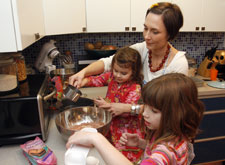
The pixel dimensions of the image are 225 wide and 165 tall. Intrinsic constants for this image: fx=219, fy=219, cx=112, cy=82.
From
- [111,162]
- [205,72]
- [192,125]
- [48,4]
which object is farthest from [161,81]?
[205,72]

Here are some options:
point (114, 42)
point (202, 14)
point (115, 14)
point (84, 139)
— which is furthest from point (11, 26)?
point (202, 14)

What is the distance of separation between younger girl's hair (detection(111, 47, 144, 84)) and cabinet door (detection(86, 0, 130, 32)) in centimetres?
70

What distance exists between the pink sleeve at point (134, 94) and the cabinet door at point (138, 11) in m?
0.88

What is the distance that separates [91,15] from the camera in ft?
6.42

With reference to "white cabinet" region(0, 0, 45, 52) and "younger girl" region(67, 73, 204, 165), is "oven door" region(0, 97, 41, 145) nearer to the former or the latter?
"white cabinet" region(0, 0, 45, 52)

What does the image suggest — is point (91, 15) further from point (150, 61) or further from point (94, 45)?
point (150, 61)

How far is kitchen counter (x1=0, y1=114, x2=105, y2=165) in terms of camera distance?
100cm

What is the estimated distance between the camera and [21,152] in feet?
3.52

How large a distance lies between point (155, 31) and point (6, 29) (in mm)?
756

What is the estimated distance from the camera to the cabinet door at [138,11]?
200 centimetres

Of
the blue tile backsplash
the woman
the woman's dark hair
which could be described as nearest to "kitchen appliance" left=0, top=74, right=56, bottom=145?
the woman

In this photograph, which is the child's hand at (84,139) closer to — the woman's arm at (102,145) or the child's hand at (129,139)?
the woman's arm at (102,145)

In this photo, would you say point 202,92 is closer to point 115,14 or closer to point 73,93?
point 115,14

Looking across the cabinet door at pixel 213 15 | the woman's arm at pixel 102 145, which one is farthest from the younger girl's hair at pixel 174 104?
the cabinet door at pixel 213 15
